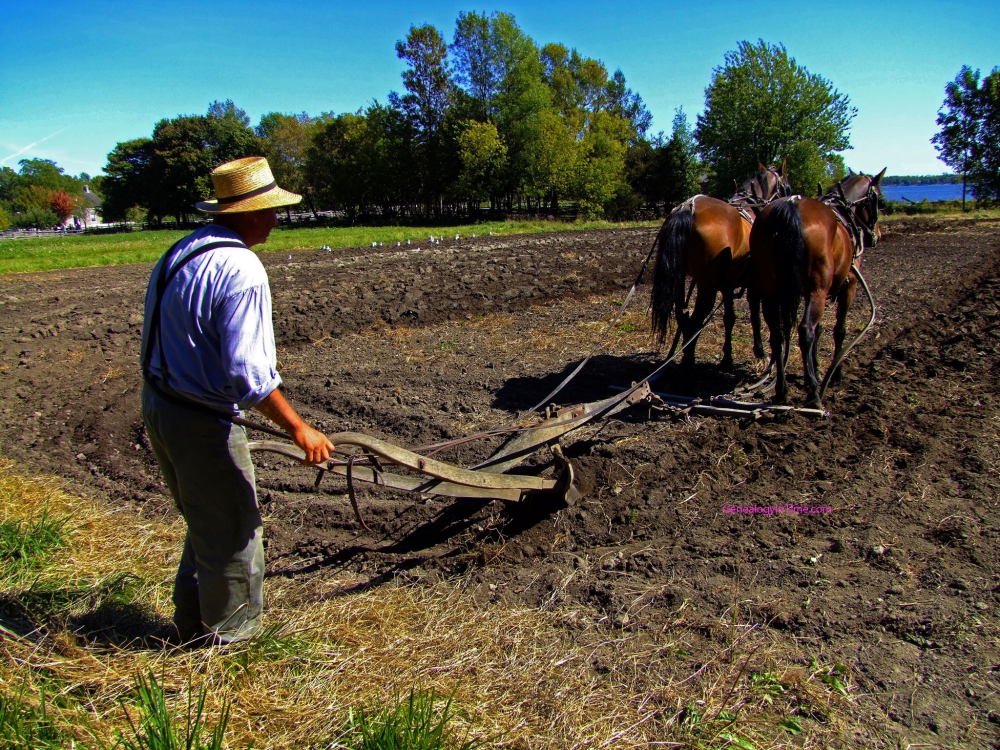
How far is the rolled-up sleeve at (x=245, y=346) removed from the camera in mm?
2256

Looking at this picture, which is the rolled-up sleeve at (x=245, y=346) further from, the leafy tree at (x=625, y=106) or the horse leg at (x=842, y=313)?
the leafy tree at (x=625, y=106)

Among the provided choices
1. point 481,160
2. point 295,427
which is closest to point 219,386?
point 295,427

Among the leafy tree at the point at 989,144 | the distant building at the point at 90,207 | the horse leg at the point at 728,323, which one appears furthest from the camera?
A: the distant building at the point at 90,207

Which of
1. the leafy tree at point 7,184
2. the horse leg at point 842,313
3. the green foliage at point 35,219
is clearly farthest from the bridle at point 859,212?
the leafy tree at point 7,184

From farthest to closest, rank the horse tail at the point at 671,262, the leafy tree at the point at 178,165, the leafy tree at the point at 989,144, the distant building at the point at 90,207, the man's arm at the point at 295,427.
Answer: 1. the distant building at the point at 90,207
2. the leafy tree at the point at 178,165
3. the leafy tree at the point at 989,144
4. the horse tail at the point at 671,262
5. the man's arm at the point at 295,427

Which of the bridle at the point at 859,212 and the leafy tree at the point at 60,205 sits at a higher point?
the leafy tree at the point at 60,205

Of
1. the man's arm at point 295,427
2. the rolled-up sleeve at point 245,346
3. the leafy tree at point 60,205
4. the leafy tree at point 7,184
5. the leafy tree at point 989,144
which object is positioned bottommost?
the man's arm at point 295,427

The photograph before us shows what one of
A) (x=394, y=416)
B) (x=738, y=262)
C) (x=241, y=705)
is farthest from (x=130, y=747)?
(x=738, y=262)

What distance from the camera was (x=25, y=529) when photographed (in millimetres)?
3664

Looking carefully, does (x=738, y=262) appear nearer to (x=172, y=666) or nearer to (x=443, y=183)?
(x=172, y=666)

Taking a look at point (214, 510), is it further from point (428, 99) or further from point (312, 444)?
point (428, 99)

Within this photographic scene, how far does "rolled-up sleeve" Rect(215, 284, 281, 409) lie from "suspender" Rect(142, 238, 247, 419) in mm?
230

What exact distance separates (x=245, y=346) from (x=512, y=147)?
51.2 m

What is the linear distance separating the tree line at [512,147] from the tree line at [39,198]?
35.1 m
